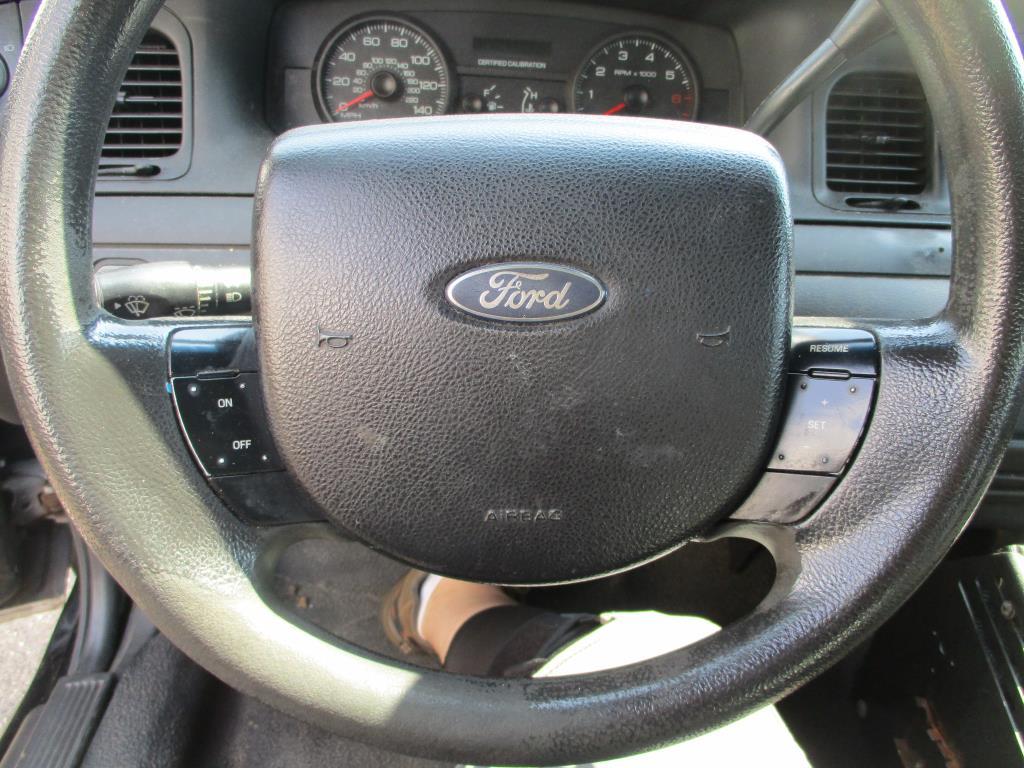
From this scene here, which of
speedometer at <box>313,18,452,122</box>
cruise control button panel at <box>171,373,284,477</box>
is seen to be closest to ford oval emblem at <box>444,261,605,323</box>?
cruise control button panel at <box>171,373,284,477</box>

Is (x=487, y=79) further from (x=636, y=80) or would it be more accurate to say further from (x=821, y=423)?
(x=821, y=423)

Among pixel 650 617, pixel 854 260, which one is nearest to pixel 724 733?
pixel 650 617

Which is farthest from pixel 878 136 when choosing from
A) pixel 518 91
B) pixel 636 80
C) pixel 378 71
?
pixel 378 71

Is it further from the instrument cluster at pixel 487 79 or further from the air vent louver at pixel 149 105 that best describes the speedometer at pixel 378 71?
the air vent louver at pixel 149 105

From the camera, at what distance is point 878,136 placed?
4.69 ft

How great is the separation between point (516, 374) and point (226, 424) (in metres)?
0.23

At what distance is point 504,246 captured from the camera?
0.66 m

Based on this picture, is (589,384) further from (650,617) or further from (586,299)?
(650,617)

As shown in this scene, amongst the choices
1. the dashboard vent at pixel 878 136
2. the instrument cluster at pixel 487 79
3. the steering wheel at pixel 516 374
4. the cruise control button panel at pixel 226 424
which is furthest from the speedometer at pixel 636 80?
the cruise control button panel at pixel 226 424

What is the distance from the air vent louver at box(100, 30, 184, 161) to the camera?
1292mm

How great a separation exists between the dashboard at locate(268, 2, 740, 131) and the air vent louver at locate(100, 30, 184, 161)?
16 centimetres

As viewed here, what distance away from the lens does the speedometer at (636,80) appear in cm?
144

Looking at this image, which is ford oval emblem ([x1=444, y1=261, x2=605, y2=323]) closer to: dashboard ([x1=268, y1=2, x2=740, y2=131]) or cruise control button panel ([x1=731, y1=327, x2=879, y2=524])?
cruise control button panel ([x1=731, y1=327, x2=879, y2=524])

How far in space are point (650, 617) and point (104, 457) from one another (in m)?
0.67
